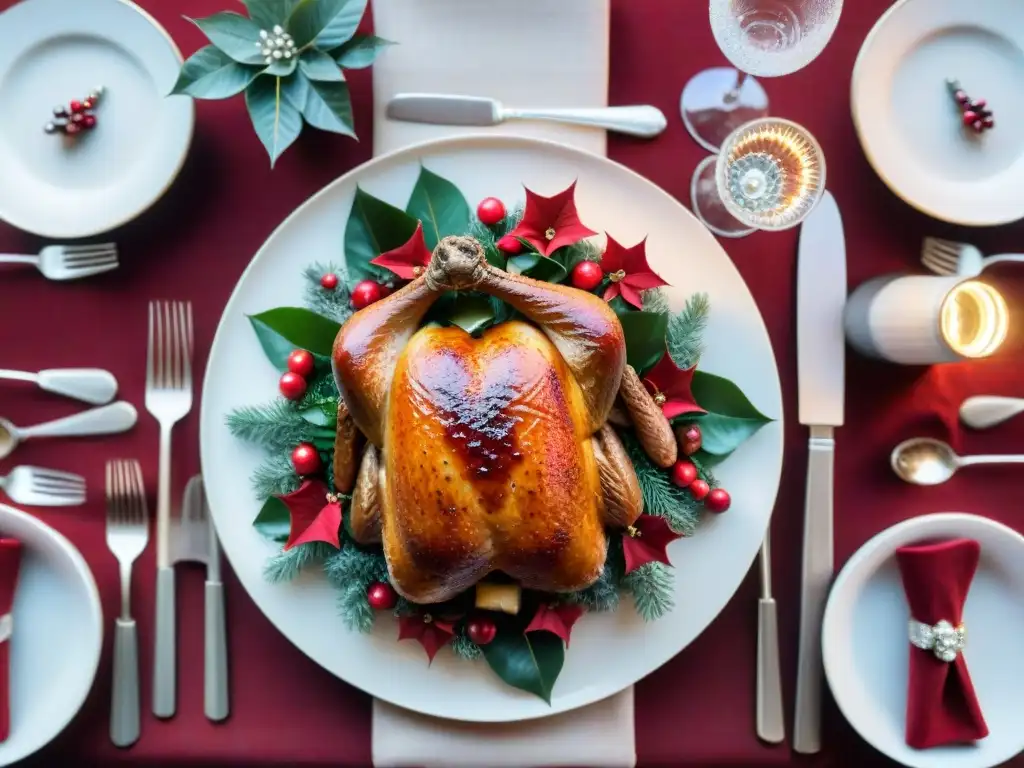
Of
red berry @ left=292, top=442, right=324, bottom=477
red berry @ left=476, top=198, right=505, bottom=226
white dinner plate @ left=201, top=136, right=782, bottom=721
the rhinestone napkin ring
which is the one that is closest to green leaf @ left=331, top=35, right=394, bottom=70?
white dinner plate @ left=201, top=136, right=782, bottom=721

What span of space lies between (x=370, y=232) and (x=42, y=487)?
61cm

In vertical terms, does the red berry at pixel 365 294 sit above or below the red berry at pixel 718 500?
above

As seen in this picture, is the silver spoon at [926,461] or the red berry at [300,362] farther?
the silver spoon at [926,461]

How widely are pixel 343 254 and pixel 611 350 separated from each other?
1.36 ft

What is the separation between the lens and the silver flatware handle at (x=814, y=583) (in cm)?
112

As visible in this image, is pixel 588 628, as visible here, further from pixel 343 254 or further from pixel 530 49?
pixel 530 49

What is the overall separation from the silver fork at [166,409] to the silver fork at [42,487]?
0.41 feet

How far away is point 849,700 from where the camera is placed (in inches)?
43.4

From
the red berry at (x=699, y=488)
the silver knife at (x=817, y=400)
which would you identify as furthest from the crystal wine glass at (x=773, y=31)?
the red berry at (x=699, y=488)

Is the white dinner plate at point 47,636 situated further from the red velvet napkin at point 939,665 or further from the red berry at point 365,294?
the red velvet napkin at point 939,665

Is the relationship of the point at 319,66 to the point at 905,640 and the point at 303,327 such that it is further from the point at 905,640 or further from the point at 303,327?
the point at 905,640

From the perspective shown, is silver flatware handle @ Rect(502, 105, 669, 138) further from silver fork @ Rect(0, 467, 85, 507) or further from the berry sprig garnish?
silver fork @ Rect(0, 467, 85, 507)

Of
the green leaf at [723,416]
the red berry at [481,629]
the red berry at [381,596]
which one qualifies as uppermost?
the green leaf at [723,416]

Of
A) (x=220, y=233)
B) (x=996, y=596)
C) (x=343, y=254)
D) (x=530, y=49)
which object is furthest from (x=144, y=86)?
(x=996, y=596)
